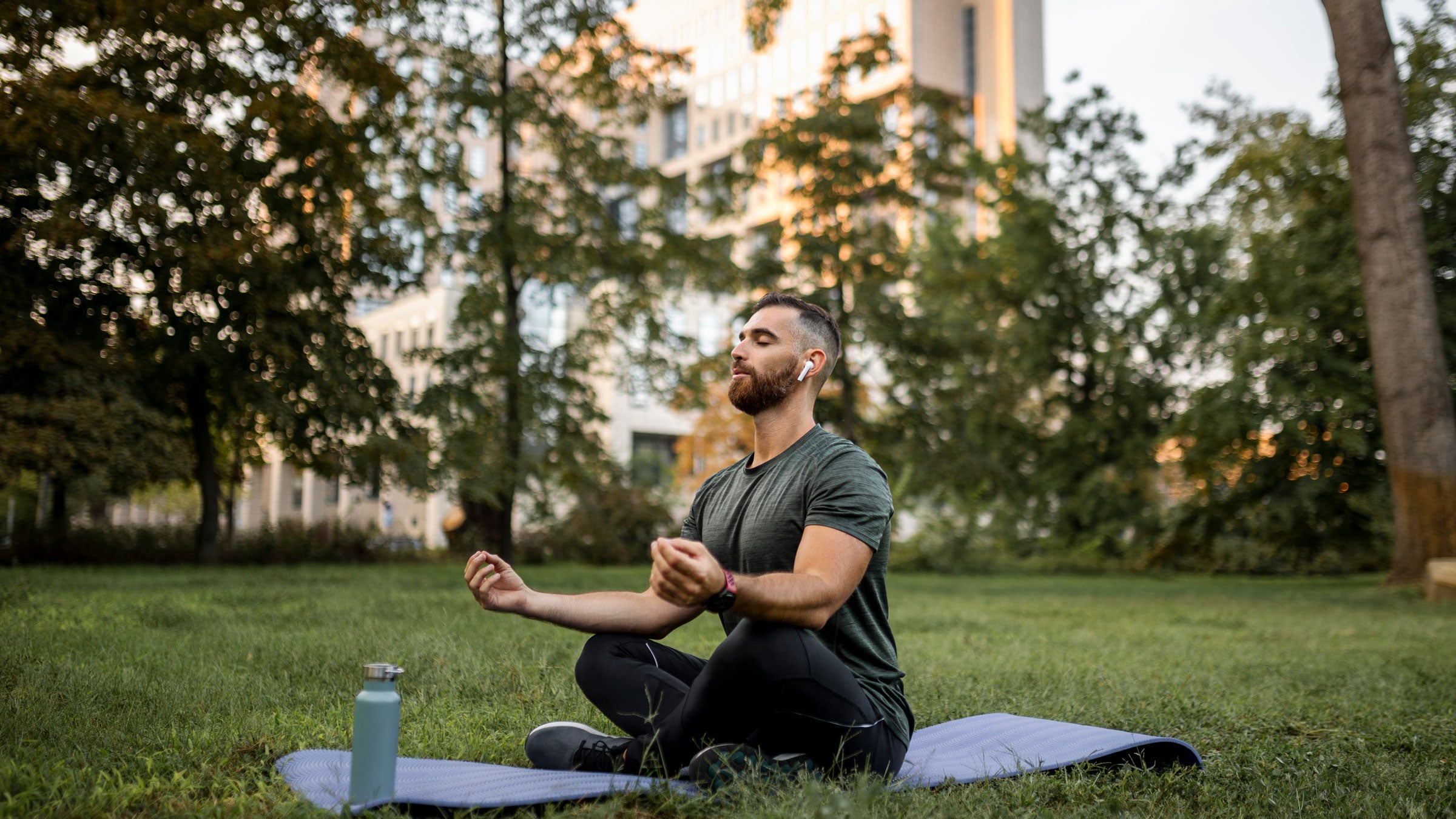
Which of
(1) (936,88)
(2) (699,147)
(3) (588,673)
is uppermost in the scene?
(2) (699,147)

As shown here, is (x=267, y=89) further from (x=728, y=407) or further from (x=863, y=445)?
(x=728, y=407)

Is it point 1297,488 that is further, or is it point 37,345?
point 1297,488

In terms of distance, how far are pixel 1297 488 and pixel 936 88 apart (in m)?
10.5

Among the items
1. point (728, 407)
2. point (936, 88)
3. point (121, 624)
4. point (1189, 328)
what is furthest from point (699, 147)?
point (121, 624)

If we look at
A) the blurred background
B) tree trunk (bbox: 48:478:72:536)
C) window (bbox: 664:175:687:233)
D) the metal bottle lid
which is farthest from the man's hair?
tree trunk (bbox: 48:478:72:536)

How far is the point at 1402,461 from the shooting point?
579 inches

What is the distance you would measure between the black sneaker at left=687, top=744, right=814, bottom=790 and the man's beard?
1068mm

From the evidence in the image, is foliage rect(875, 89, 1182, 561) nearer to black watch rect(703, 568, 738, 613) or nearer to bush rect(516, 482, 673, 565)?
bush rect(516, 482, 673, 565)

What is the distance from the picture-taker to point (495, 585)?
324 centimetres

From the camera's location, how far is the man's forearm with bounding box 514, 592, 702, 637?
3402 mm

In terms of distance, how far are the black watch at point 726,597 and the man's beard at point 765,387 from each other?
87cm

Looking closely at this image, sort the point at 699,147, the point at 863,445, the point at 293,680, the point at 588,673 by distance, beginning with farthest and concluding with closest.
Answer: the point at 699,147 < the point at 863,445 < the point at 293,680 < the point at 588,673

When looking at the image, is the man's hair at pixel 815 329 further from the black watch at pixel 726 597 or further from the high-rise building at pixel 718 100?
the high-rise building at pixel 718 100

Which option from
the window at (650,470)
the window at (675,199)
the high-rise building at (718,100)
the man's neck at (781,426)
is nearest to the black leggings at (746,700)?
the man's neck at (781,426)
